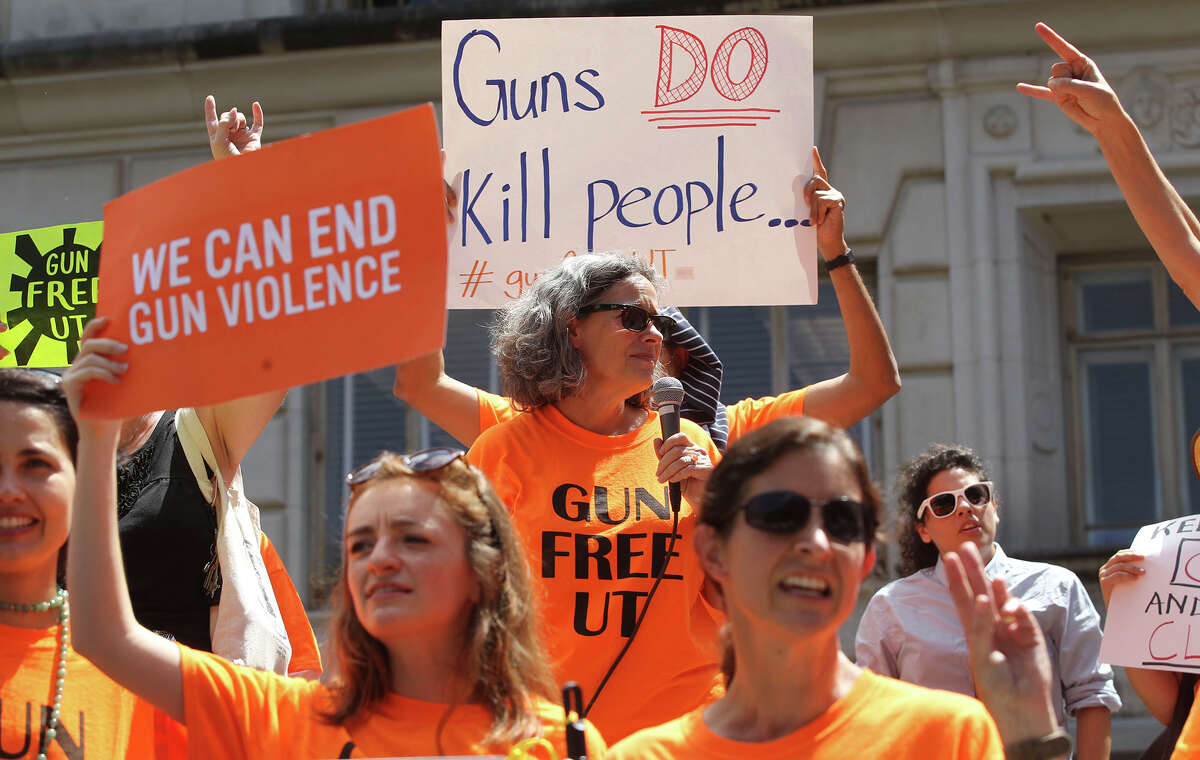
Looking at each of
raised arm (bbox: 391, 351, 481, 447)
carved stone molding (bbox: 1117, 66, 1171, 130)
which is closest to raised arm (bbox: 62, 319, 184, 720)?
raised arm (bbox: 391, 351, 481, 447)

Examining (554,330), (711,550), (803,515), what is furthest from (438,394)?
(803,515)

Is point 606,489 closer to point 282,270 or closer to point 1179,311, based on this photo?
point 282,270

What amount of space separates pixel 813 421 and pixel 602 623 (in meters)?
1.16

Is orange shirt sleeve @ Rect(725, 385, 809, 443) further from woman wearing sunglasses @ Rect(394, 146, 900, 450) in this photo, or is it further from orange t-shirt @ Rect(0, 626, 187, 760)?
orange t-shirt @ Rect(0, 626, 187, 760)

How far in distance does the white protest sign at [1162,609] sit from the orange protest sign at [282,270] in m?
2.10

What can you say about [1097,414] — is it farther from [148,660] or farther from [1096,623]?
[148,660]

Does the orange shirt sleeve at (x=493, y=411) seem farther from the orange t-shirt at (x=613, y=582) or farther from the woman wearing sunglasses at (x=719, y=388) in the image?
the orange t-shirt at (x=613, y=582)

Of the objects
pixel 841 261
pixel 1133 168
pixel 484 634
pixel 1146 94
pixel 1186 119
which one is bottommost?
pixel 484 634

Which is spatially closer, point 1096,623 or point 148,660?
Result: point 148,660

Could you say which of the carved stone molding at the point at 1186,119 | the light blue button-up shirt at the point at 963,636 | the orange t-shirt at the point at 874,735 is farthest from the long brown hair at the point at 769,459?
the carved stone molding at the point at 1186,119

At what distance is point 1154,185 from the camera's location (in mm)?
3420

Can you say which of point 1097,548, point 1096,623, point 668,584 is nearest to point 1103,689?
point 1096,623

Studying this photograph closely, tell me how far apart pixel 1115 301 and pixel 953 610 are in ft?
16.1

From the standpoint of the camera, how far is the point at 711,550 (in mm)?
2504
